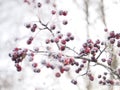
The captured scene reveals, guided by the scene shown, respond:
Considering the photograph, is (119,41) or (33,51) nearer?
(33,51)

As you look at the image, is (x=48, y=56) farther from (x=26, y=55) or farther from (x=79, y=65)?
(x=79, y=65)

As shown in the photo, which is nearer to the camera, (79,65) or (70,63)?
(70,63)

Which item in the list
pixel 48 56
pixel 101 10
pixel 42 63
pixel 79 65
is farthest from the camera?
pixel 101 10

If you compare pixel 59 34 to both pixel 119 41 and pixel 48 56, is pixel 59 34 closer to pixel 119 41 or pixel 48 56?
pixel 48 56

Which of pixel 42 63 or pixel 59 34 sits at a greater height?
pixel 59 34

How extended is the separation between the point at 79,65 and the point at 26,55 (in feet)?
1.37

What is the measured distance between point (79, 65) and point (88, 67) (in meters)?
0.13

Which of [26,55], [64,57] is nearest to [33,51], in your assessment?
[26,55]

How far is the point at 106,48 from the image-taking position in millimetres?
2553

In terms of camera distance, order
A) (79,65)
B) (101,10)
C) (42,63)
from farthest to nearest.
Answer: (101,10), (79,65), (42,63)

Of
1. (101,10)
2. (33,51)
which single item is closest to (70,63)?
(33,51)

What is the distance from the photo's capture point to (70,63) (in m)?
2.39

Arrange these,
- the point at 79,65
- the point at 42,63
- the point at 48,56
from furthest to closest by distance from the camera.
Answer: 1. the point at 79,65
2. the point at 42,63
3. the point at 48,56

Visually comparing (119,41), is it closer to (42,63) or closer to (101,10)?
(42,63)
